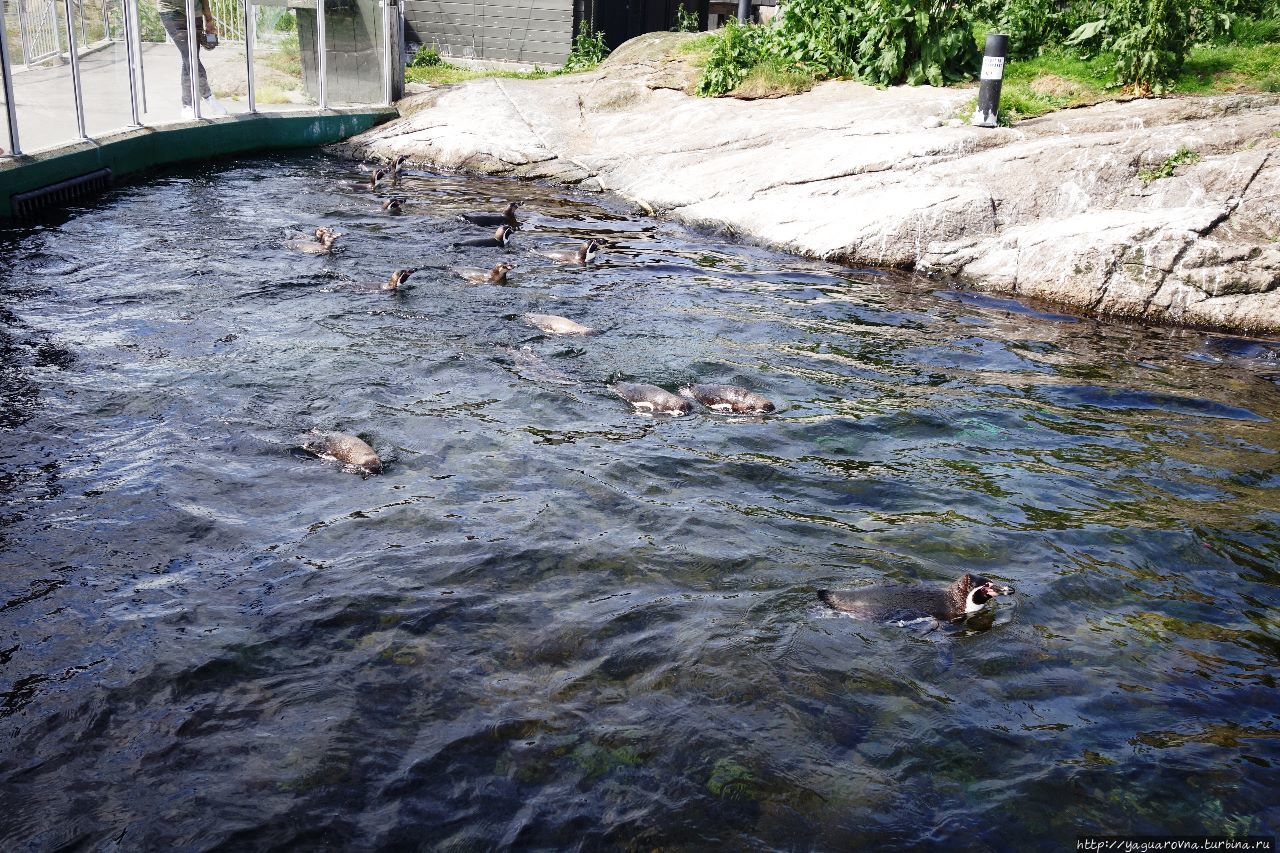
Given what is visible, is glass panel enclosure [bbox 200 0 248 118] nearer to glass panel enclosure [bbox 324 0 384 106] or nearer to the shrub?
glass panel enclosure [bbox 324 0 384 106]

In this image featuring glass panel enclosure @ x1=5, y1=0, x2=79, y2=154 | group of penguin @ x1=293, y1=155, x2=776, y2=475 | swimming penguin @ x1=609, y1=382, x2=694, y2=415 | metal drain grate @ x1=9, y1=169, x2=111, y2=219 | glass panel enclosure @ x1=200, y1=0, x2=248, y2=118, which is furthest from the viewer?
glass panel enclosure @ x1=200, y1=0, x2=248, y2=118

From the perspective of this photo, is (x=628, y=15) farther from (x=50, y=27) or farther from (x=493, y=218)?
(x=50, y=27)

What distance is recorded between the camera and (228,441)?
24.7ft

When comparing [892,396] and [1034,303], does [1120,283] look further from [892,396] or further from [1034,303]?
[892,396]

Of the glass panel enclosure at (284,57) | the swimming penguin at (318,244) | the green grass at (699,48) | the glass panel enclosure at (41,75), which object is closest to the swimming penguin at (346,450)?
the swimming penguin at (318,244)

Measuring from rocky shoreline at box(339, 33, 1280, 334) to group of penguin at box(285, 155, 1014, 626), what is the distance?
2978 millimetres

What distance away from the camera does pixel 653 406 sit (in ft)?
28.0

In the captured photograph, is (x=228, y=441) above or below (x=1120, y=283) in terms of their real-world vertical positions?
below

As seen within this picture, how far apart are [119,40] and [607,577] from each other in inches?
557

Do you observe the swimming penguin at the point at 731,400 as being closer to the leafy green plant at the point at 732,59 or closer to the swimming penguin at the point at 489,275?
the swimming penguin at the point at 489,275

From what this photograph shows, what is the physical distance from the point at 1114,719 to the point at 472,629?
3.24 meters

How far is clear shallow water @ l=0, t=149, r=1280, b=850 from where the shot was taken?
440 cm

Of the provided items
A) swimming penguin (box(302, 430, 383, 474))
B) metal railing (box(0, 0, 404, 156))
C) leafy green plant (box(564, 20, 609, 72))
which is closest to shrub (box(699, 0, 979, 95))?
leafy green plant (box(564, 20, 609, 72))

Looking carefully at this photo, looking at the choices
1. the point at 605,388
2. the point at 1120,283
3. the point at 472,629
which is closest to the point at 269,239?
the point at 605,388
